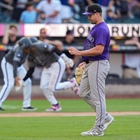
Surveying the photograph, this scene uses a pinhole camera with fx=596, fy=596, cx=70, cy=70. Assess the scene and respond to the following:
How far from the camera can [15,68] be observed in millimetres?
14805

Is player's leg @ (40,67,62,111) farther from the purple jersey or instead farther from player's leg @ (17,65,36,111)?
the purple jersey

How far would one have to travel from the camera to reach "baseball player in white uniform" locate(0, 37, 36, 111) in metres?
14.1

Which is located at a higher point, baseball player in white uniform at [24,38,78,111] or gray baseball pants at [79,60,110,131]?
gray baseball pants at [79,60,110,131]

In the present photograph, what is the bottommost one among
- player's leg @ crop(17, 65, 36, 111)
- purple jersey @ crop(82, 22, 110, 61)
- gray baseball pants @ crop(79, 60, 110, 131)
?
player's leg @ crop(17, 65, 36, 111)

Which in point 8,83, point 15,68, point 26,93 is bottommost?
point 26,93

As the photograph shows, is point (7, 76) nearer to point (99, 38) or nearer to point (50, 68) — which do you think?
point (50, 68)

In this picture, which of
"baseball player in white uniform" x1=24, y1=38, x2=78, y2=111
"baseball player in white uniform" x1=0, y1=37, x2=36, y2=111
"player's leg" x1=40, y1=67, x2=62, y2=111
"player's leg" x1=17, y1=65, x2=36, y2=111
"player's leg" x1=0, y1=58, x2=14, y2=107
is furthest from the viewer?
"player's leg" x1=17, y1=65, x2=36, y2=111
